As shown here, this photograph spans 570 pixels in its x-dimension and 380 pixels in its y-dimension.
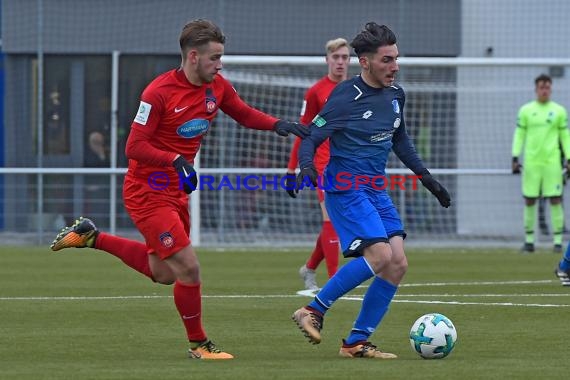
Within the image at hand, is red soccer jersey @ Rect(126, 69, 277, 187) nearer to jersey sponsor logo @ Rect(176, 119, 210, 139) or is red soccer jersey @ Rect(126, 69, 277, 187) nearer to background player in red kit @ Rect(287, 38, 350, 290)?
jersey sponsor logo @ Rect(176, 119, 210, 139)

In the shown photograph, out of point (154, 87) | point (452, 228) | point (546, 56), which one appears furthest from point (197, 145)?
point (546, 56)

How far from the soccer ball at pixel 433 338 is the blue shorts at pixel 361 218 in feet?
1.82

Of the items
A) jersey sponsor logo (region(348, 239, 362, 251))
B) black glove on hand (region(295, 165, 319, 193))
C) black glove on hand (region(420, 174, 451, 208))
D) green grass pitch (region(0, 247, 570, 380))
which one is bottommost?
green grass pitch (region(0, 247, 570, 380))

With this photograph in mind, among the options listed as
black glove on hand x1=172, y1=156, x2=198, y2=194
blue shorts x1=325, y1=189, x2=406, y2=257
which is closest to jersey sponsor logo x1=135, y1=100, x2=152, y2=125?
black glove on hand x1=172, y1=156, x2=198, y2=194

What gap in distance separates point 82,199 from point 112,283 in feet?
26.4

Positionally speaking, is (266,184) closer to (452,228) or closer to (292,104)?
(292,104)

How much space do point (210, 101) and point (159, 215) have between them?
0.74 m

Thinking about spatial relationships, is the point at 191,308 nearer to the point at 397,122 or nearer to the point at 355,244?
the point at 355,244

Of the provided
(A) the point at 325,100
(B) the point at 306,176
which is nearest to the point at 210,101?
(B) the point at 306,176

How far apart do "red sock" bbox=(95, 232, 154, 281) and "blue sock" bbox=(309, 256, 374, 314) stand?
121 cm

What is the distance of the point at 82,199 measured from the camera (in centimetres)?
2131

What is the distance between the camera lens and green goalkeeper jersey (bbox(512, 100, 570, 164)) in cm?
1836

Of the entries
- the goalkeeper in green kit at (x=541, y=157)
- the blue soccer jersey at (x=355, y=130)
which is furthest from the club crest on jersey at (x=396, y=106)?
the goalkeeper in green kit at (x=541, y=157)

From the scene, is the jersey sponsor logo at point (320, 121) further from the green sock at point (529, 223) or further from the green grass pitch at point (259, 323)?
the green sock at point (529, 223)
